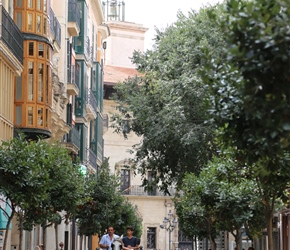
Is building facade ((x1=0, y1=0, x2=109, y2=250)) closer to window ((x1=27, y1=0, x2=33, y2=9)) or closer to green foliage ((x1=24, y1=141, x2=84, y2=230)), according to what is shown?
window ((x1=27, y1=0, x2=33, y2=9))

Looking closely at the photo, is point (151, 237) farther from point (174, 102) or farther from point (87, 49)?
point (174, 102)

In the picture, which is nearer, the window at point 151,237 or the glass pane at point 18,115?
the glass pane at point 18,115

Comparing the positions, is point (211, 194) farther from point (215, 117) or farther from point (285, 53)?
point (285, 53)

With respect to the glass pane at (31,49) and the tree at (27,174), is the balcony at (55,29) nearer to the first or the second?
the glass pane at (31,49)

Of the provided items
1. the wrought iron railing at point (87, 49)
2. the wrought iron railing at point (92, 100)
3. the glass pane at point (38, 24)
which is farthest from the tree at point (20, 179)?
the wrought iron railing at point (92, 100)

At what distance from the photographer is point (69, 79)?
198 ft

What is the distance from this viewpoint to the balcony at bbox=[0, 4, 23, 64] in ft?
126

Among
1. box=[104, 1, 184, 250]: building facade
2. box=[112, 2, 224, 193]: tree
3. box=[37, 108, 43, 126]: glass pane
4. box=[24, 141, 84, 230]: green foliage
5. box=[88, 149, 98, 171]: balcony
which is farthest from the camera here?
box=[104, 1, 184, 250]: building facade

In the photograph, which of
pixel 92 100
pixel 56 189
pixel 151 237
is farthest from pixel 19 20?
pixel 151 237

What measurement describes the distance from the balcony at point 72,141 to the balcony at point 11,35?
16.4 m

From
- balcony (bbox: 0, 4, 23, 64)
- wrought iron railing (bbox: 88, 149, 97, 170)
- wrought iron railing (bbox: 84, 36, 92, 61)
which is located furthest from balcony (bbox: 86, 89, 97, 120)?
balcony (bbox: 0, 4, 23, 64)

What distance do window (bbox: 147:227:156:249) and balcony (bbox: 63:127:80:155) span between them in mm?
39590

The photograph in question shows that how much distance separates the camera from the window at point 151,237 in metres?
103

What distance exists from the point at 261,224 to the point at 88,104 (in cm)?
3141
